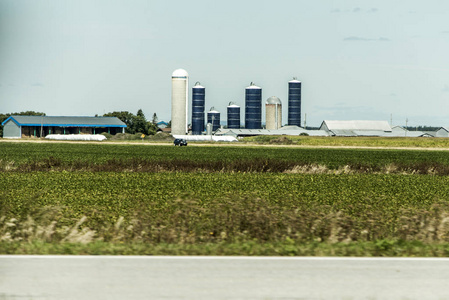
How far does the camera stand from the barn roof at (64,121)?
538 ft

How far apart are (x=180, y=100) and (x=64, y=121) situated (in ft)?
108

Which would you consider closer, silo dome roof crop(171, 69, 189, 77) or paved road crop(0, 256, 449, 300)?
paved road crop(0, 256, 449, 300)

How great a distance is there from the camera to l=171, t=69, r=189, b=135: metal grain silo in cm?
17288

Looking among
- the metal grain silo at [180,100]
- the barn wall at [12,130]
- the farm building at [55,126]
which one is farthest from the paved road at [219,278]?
the metal grain silo at [180,100]

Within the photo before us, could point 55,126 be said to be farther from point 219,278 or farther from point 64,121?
point 219,278

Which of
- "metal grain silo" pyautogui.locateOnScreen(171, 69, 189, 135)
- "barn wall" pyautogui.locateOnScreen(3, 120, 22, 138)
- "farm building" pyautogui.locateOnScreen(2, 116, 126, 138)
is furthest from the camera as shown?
"metal grain silo" pyautogui.locateOnScreen(171, 69, 189, 135)

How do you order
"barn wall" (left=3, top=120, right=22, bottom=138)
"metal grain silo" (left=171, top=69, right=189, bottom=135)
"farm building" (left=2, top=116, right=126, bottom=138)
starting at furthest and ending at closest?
"metal grain silo" (left=171, top=69, right=189, bottom=135)
"farm building" (left=2, top=116, right=126, bottom=138)
"barn wall" (left=3, top=120, right=22, bottom=138)

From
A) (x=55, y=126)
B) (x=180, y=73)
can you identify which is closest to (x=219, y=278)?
(x=55, y=126)

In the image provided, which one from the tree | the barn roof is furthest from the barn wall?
the tree

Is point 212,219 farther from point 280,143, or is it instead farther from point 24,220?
point 280,143

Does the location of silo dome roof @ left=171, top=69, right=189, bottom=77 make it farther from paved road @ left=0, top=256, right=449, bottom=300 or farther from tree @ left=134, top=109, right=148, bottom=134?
paved road @ left=0, top=256, right=449, bottom=300

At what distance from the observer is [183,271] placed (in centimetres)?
862

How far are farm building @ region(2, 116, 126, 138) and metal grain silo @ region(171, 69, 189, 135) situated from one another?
52.9ft

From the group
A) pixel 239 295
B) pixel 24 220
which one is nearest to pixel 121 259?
pixel 239 295
